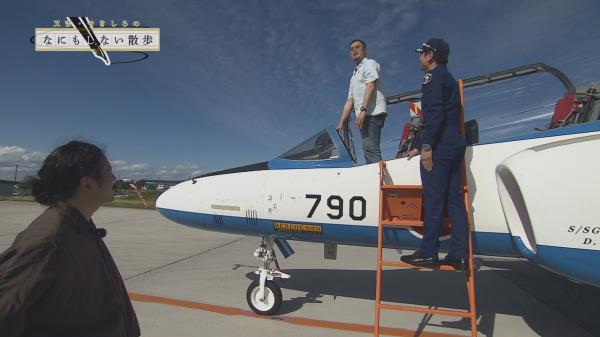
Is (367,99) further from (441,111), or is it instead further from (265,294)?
(265,294)

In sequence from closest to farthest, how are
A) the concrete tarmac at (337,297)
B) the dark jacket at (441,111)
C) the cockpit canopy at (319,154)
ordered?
the dark jacket at (441,111) → the concrete tarmac at (337,297) → the cockpit canopy at (319,154)

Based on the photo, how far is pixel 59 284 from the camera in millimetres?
1342

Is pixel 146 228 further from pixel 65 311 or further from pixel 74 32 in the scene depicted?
pixel 65 311

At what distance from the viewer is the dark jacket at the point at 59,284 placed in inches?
48.0

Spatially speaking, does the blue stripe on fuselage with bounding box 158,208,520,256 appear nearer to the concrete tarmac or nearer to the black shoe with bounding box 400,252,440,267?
the black shoe with bounding box 400,252,440,267

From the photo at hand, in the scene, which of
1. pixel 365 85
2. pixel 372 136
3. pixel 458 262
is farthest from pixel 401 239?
pixel 365 85

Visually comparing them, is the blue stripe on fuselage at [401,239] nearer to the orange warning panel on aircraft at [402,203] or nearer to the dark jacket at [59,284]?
the orange warning panel on aircraft at [402,203]

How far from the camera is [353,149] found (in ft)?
15.3

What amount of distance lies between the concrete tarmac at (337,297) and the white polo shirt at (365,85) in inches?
104

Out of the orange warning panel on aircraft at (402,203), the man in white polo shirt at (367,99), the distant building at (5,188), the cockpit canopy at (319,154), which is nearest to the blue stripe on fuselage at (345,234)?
the orange warning panel on aircraft at (402,203)

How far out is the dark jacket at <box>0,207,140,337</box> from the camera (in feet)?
4.00

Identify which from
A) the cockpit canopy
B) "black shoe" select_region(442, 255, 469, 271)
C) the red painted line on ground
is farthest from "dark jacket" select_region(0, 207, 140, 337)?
the cockpit canopy

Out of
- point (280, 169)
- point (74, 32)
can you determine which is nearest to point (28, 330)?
point (280, 169)

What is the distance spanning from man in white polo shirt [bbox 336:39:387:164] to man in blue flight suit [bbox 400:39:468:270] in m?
1.07
